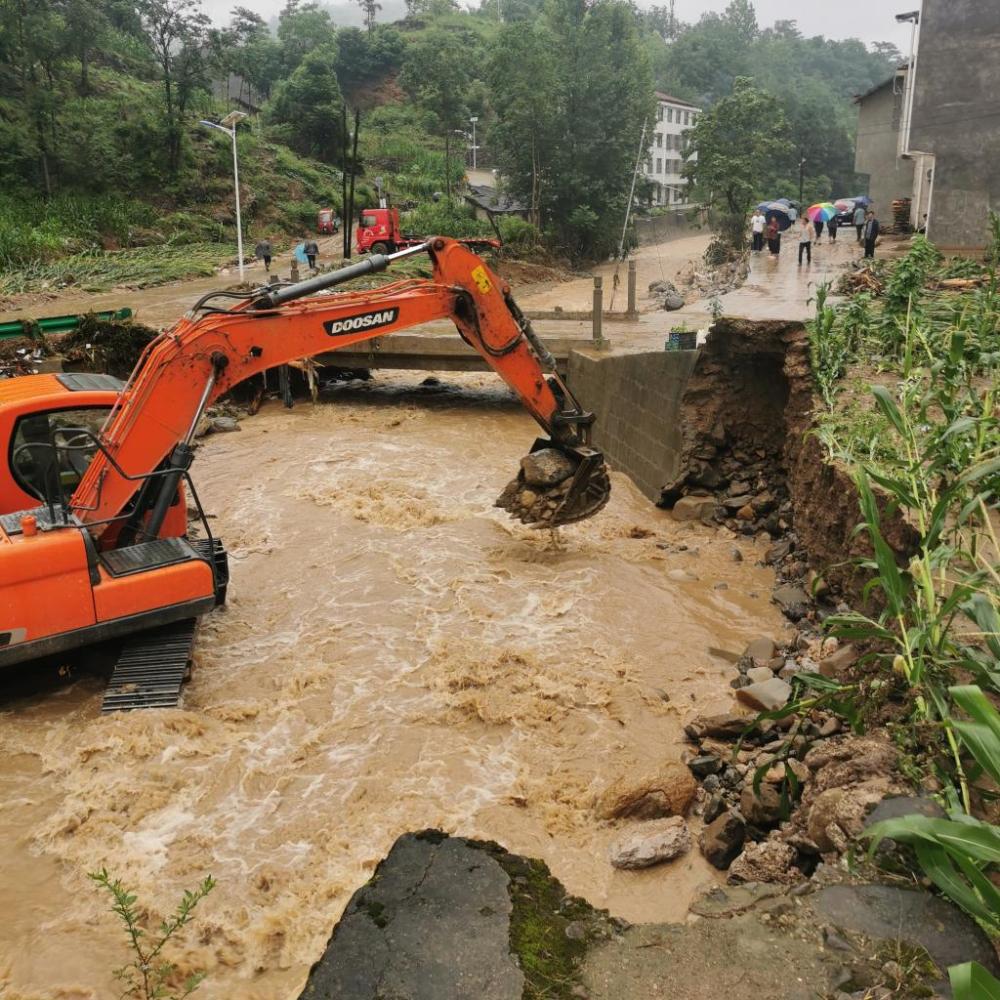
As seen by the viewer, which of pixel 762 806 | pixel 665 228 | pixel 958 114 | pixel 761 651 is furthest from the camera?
pixel 665 228

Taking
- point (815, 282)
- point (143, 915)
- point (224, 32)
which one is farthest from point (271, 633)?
point (224, 32)

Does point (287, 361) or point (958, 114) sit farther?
point (958, 114)

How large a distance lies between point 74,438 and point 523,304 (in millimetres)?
20910

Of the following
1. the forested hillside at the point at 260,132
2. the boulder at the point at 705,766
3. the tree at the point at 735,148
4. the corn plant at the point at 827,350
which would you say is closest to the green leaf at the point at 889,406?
the boulder at the point at 705,766

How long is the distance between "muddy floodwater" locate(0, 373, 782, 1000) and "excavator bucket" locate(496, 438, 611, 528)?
78 centimetres

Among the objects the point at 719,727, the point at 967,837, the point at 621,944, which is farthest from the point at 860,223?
the point at 967,837

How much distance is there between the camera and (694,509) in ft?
40.8

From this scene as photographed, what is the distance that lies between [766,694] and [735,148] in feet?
112

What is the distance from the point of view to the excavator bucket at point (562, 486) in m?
10.0

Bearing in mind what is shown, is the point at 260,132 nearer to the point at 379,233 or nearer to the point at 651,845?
the point at 379,233

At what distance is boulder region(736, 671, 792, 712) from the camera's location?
724cm

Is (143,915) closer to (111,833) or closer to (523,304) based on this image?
(111,833)

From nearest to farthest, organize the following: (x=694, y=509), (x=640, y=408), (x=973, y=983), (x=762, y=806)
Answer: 1. (x=973, y=983)
2. (x=762, y=806)
3. (x=694, y=509)
4. (x=640, y=408)

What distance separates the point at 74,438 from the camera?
814 centimetres
